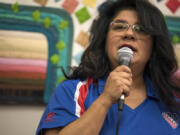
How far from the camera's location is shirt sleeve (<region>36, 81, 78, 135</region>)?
75 cm

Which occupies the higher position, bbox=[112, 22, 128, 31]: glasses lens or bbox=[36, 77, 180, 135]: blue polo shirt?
bbox=[112, 22, 128, 31]: glasses lens

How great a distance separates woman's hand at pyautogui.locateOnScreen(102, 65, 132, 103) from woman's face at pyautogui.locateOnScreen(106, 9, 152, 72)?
0.25 m

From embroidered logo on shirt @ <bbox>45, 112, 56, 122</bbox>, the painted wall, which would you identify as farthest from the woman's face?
the painted wall

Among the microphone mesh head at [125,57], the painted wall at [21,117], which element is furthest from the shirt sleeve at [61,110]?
the painted wall at [21,117]

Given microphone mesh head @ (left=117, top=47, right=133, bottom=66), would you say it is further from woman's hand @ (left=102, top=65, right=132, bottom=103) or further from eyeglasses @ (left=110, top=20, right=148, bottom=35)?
eyeglasses @ (left=110, top=20, right=148, bottom=35)

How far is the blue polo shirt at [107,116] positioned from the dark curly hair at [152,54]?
0.23 ft

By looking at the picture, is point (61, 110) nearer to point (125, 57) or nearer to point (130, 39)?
point (125, 57)

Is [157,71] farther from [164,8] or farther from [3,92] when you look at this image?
[3,92]

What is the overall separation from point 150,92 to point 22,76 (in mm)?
832

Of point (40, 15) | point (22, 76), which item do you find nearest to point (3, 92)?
point (22, 76)

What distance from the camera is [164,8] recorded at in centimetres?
158

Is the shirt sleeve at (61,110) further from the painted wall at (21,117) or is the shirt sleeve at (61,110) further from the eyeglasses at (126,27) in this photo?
the painted wall at (21,117)

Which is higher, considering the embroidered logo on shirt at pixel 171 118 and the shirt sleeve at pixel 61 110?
the shirt sleeve at pixel 61 110

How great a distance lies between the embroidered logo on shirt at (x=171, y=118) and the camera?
2.94 ft
